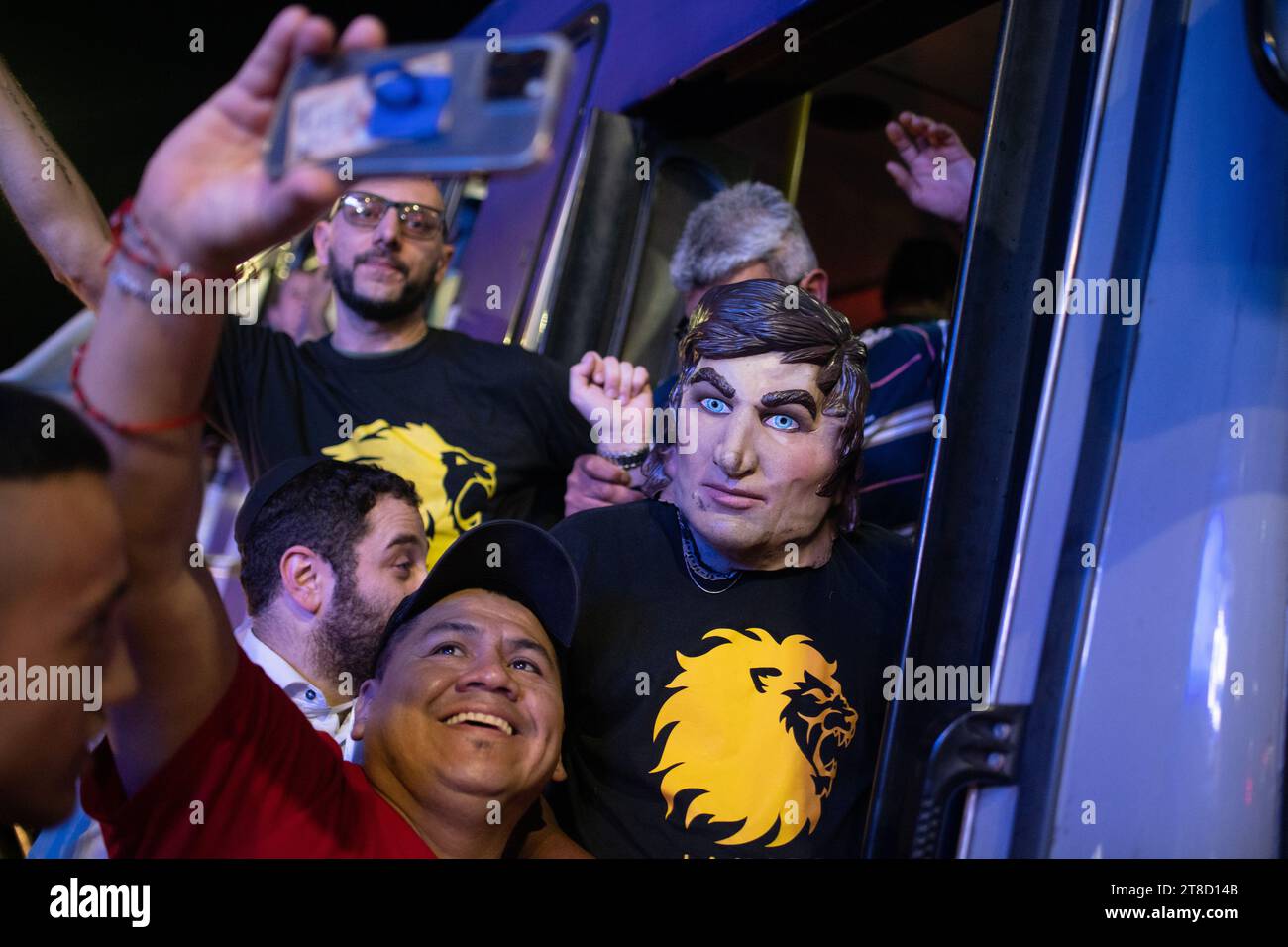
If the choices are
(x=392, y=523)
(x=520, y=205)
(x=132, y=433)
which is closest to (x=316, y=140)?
(x=132, y=433)

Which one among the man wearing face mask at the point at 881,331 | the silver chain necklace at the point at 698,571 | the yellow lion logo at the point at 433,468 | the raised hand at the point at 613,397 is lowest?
the silver chain necklace at the point at 698,571

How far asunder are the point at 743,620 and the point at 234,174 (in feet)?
3.06

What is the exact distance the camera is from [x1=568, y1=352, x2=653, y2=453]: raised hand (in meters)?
1.87

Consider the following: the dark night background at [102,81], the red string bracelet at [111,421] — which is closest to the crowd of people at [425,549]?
the red string bracelet at [111,421]

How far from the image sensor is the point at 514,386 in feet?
7.34

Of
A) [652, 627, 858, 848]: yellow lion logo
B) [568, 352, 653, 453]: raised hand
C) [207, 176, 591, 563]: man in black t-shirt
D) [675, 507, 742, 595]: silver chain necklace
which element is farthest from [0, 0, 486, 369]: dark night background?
[652, 627, 858, 848]: yellow lion logo

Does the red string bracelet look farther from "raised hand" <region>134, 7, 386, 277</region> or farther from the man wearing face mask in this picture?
the man wearing face mask

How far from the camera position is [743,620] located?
5.08 feet

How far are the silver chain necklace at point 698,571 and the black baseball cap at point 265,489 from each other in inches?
24.6

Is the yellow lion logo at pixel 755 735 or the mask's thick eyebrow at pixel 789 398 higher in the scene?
the mask's thick eyebrow at pixel 789 398

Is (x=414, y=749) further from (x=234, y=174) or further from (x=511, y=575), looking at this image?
(x=234, y=174)

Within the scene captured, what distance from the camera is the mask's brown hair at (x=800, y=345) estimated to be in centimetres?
158

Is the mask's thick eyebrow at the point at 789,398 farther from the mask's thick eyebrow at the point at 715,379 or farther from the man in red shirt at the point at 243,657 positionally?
the man in red shirt at the point at 243,657
